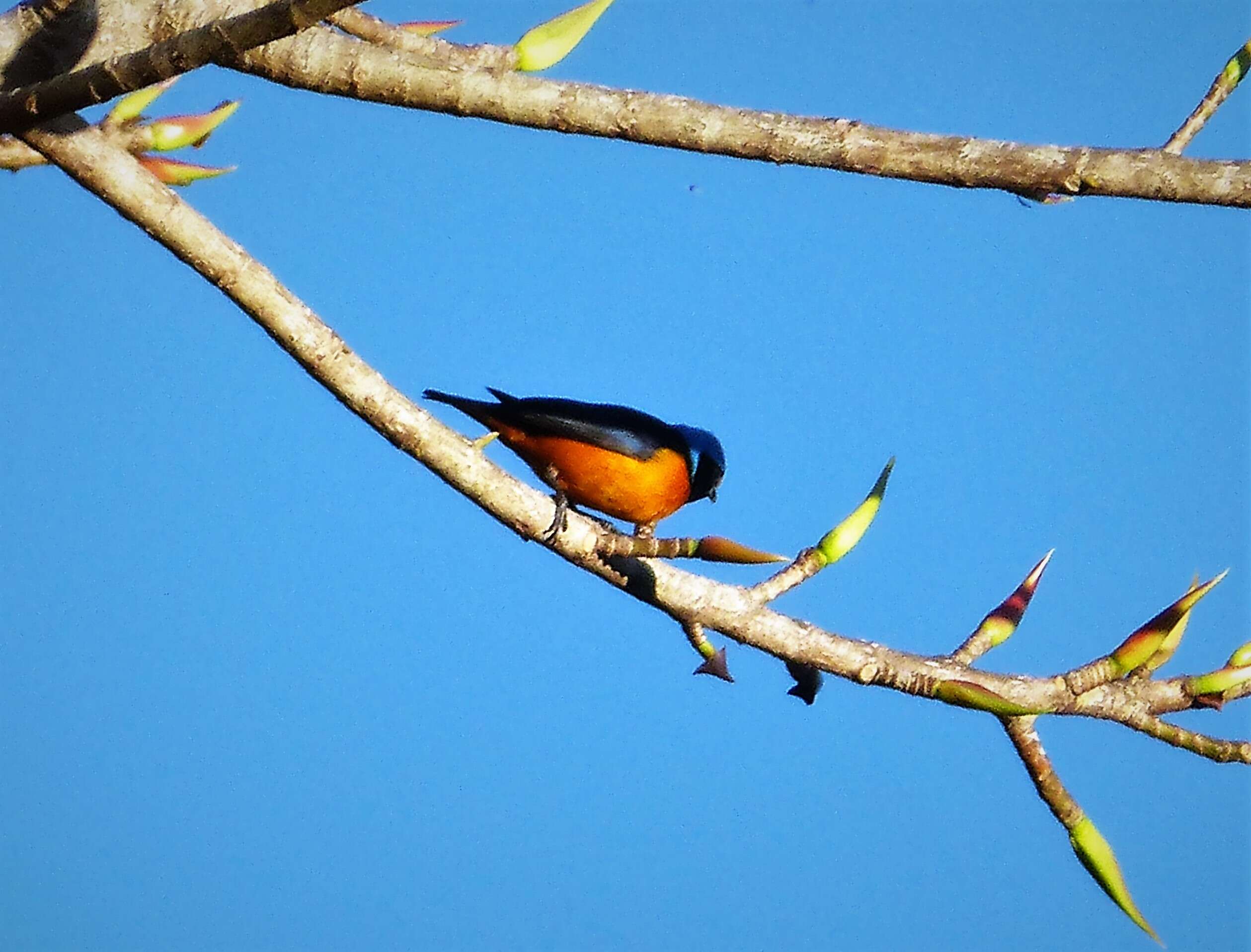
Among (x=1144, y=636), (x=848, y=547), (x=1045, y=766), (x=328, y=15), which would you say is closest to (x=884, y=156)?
(x=848, y=547)

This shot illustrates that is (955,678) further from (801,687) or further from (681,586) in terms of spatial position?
(681,586)

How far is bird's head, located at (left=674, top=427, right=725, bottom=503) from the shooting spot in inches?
134

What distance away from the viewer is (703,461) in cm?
352

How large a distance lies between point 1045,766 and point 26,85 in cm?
173

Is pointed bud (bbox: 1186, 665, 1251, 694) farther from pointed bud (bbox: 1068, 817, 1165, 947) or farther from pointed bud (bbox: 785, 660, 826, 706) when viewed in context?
pointed bud (bbox: 785, 660, 826, 706)

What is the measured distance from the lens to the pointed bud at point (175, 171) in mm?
1701

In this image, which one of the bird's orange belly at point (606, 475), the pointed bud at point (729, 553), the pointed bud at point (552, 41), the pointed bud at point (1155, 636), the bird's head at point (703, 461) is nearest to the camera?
the pointed bud at point (729, 553)

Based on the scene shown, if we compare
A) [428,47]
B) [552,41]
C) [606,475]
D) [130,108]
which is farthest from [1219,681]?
[130,108]

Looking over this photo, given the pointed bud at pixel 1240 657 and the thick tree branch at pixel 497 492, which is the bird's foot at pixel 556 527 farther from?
the pointed bud at pixel 1240 657

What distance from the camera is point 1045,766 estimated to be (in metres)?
1.84

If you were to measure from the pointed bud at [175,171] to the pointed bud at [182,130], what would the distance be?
0.09 feet

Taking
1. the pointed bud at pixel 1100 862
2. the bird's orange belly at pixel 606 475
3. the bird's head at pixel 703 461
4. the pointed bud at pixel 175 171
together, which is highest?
the bird's head at pixel 703 461

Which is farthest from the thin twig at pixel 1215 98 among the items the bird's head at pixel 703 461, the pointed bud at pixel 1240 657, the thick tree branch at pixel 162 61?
the bird's head at pixel 703 461

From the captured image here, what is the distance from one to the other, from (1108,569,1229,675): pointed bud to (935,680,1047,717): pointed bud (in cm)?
21
